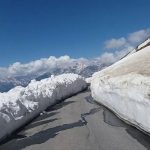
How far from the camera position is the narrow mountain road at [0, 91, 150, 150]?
42.6 feet

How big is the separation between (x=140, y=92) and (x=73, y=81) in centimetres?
3731

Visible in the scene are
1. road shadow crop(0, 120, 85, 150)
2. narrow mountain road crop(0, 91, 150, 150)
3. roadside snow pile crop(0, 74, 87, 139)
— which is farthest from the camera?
roadside snow pile crop(0, 74, 87, 139)

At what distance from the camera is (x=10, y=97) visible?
22.4 metres

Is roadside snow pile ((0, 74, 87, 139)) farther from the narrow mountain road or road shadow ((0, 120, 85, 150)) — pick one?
road shadow ((0, 120, 85, 150))

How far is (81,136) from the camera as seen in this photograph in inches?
598

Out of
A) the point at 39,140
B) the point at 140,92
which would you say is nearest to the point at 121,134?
the point at 140,92

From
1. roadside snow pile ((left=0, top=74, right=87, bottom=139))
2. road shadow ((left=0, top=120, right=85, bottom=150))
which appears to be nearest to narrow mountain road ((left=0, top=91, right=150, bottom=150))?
road shadow ((left=0, top=120, right=85, bottom=150))

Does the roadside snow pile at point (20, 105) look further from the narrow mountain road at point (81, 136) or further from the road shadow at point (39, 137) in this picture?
the road shadow at point (39, 137)

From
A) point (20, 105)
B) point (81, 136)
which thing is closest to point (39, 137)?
point (81, 136)

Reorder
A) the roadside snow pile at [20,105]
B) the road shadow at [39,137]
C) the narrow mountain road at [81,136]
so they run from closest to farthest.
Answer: the narrow mountain road at [81,136]
the road shadow at [39,137]
the roadside snow pile at [20,105]

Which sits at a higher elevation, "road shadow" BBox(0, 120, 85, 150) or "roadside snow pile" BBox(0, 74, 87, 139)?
"roadside snow pile" BBox(0, 74, 87, 139)

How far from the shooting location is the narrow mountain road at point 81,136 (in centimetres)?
1299

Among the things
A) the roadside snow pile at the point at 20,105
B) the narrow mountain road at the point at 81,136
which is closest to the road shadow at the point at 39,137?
the narrow mountain road at the point at 81,136

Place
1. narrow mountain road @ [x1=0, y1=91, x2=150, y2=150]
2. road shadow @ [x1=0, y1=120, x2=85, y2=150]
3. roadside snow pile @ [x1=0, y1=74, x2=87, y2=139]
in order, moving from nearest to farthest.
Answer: narrow mountain road @ [x1=0, y1=91, x2=150, y2=150], road shadow @ [x1=0, y1=120, x2=85, y2=150], roadside snow pile @ [x1=0, y1=74, x2=87, y2=139]
